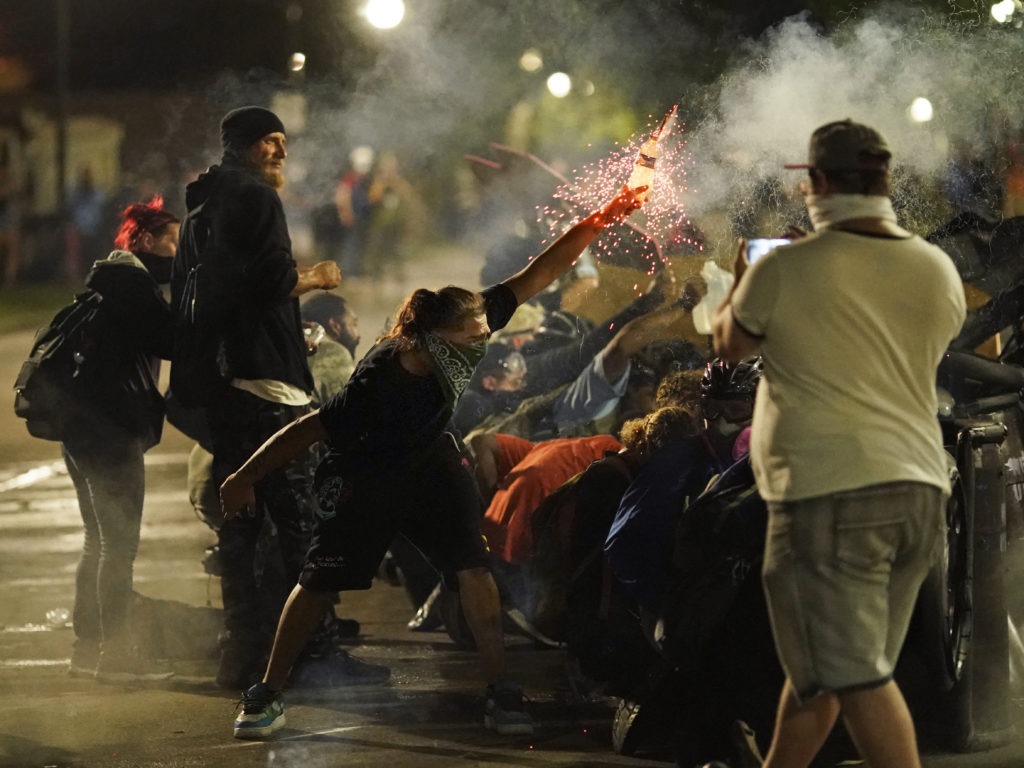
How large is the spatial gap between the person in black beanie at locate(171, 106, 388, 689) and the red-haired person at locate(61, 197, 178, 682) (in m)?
0.32

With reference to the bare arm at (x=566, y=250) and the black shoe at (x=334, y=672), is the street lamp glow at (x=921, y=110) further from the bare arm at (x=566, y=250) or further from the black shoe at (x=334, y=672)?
the black shoe at (x=334, y=672)

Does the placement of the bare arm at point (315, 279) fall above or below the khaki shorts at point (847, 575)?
above

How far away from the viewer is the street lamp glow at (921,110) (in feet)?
23.0

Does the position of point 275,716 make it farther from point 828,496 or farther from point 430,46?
point 430,46

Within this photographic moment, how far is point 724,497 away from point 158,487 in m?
7.12

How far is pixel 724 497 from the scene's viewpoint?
478cm

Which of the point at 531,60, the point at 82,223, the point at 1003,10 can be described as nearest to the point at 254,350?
the point at 531,60

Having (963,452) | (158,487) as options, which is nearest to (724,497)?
(963,452)

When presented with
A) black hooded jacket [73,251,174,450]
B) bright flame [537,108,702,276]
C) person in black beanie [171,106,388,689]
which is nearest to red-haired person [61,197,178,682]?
black hooded jacket [73,251,174,450]

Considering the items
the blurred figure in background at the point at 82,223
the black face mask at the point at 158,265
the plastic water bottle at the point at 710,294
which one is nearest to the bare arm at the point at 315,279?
the black face mask at the point at 158,265

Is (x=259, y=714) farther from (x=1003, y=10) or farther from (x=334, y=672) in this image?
(x=1003, y=10)

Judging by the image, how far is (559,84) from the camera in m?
9.11

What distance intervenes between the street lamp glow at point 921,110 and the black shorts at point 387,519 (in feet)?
8.80

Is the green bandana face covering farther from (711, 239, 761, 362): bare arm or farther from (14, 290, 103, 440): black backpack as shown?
Result: (14, 290, 103, 440): black backpack
